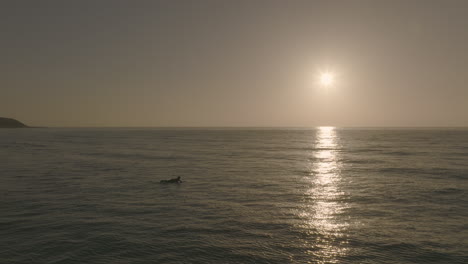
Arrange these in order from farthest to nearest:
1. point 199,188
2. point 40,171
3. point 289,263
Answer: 1. point 40,171
2. point 199,188
3. point 289,263

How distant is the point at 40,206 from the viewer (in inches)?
964

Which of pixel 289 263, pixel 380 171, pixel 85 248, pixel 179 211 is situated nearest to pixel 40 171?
pixel 179 211

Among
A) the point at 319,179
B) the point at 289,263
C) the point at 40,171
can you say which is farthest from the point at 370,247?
the point at 40,171

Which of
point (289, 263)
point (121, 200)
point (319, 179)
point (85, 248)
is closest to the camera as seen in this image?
point (289, 263)

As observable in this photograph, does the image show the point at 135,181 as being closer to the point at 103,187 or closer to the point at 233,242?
the point at 103,187

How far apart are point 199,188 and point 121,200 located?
8.30 meters

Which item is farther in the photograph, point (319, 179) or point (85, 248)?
point (319, 179)

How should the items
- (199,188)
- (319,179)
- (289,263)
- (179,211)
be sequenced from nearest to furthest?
(289,263), (179,211), (199,188), (319,179)

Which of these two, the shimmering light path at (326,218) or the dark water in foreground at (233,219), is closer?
the dark water in foreground at (233,219)

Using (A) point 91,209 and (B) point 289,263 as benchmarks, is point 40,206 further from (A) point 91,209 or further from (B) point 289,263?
(B) point 289,263

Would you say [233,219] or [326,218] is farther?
[326,218]

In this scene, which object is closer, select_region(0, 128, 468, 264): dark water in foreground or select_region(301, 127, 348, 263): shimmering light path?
select_region(0, 128, 468, 264): dark water in foreground

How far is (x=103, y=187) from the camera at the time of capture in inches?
1286

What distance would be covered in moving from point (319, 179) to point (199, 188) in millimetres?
16053
